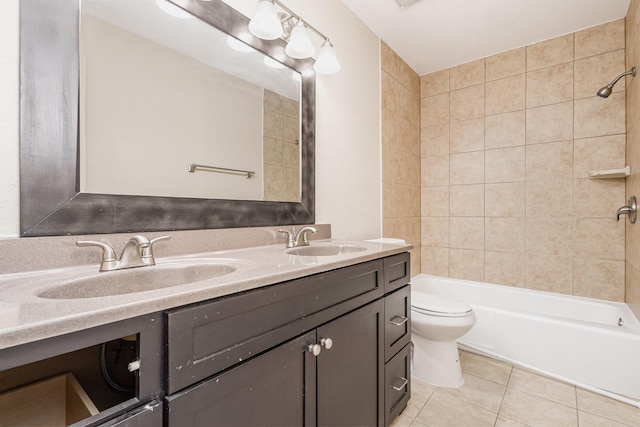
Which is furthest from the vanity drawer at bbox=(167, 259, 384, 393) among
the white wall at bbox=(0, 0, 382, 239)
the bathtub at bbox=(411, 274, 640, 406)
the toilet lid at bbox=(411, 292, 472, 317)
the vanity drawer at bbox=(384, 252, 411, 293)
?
the bathtub at bbox=(411, 274, 640, 406)

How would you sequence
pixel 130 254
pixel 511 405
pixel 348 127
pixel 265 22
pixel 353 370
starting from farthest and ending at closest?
pixel 348 127, pixel 511 405, pixel 265 22, pixel 353 370, pixel 130 254

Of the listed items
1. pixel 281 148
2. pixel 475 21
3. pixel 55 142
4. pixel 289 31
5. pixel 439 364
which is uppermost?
pixel 475 21

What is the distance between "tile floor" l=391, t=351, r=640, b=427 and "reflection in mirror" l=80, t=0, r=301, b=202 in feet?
4.49

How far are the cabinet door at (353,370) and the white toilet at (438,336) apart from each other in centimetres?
62

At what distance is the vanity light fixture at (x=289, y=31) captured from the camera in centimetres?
125

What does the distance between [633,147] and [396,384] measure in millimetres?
2051

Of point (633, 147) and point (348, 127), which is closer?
point (633, 147)

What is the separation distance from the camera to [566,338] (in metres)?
1.80

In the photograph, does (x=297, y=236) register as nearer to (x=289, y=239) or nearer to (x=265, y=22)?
(x=289, y=239)

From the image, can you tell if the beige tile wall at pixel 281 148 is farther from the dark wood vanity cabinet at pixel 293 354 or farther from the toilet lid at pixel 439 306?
the toilet lid at pixel 439 306

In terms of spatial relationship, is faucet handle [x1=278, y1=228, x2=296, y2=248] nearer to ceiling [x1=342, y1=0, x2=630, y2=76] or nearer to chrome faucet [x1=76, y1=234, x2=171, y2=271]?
chrome faucet [x1=76, y1=234, x2=171, y2=271]

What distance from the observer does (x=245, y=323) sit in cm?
73

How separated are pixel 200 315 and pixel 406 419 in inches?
55.4

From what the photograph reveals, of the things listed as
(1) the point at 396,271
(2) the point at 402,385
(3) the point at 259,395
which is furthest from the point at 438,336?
(3) the point at 259,395
